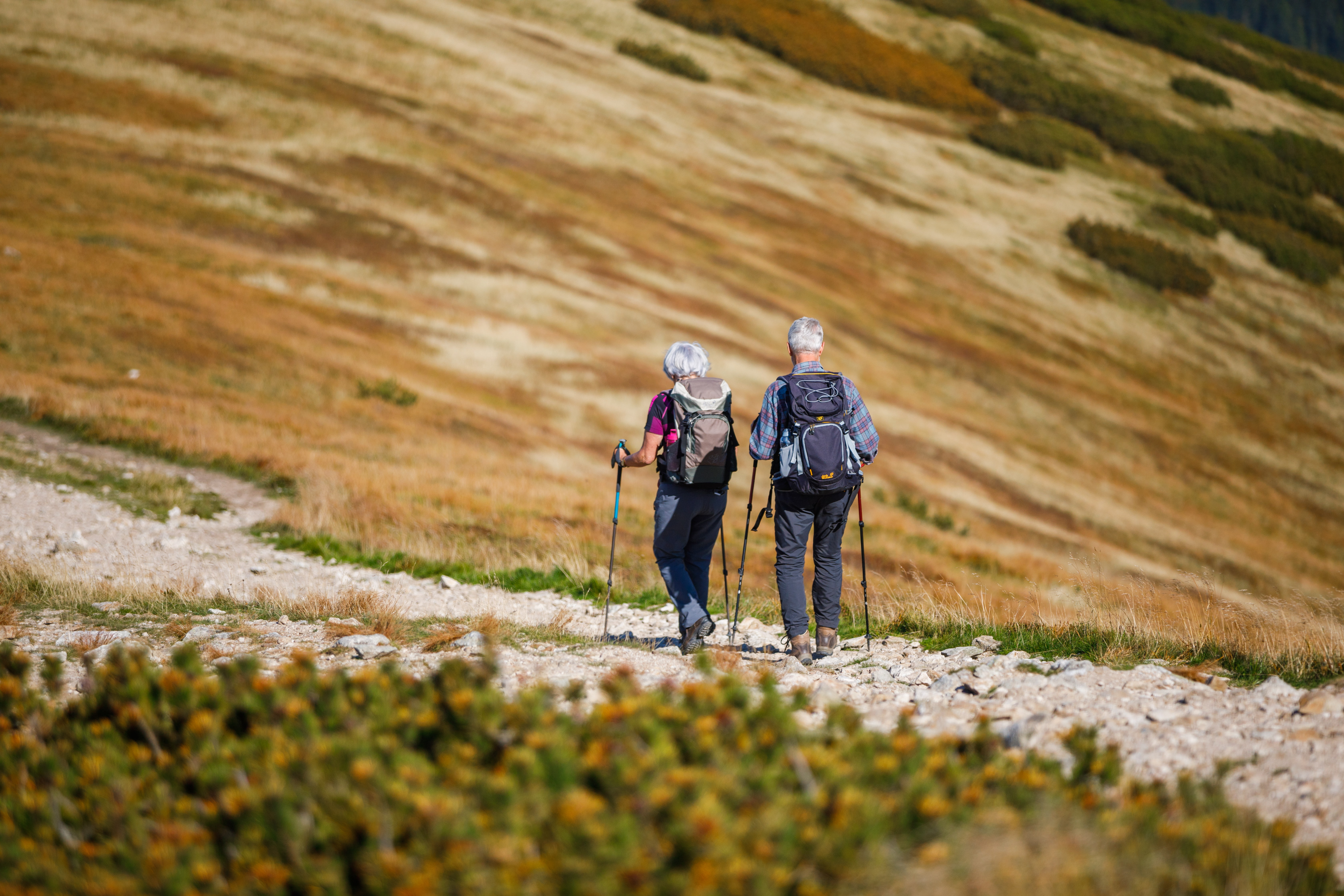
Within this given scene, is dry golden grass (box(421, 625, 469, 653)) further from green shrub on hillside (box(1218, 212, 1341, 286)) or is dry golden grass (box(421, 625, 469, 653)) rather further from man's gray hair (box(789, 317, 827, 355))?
green shrub on hillside (box(1218, 212, 1341, 286))

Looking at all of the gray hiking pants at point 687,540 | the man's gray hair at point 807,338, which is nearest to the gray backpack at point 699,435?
the gray hiking pants at point 687,540

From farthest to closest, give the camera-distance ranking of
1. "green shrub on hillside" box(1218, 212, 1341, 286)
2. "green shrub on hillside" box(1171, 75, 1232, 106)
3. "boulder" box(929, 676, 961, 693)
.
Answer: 1. "green shrub on hillside" box(1171, 75, 1232, 106)
2. "green shrub on hillside" box(1218, 212, 1341, 286)
3. "boulder" box(929, 676, 961, 693)

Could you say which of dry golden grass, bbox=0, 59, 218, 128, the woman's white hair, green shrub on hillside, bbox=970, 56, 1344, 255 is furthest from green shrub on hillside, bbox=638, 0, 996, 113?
the woman's white hair

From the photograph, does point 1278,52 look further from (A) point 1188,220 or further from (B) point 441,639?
(B) point 441,639

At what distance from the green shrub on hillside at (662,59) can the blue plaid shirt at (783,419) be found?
93275mm

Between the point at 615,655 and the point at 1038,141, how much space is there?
11943cm

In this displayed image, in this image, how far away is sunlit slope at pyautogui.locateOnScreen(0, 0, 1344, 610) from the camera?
20.9m

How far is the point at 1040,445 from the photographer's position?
44.1 m

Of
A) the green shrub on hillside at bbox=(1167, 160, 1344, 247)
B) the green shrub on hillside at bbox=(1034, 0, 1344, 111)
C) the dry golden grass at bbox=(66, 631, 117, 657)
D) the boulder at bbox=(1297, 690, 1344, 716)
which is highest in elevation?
the green shrub on hillside at bbox=(1034, 0, 1344, 111)

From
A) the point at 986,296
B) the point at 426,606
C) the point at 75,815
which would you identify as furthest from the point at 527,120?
the point at 75,815

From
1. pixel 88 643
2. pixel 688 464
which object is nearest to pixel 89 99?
pixel 88 643

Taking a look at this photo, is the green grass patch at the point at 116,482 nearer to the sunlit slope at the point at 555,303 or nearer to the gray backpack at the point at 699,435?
the sunlit slope at the point at 555,303

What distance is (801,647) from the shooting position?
25.8 feet

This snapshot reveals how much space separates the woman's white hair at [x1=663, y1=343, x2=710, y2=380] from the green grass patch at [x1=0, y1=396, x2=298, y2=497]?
10.9 metres
